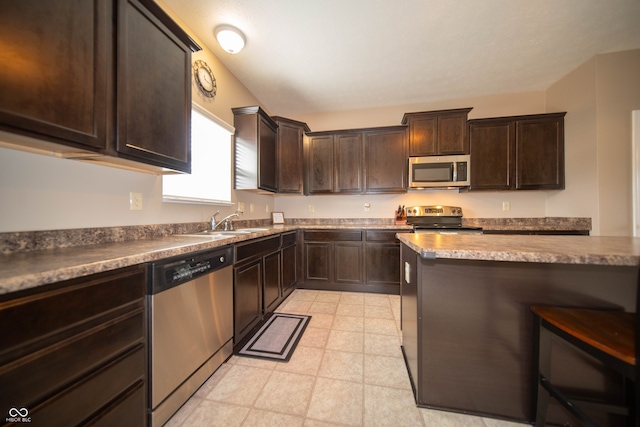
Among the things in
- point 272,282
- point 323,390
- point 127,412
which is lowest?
point 323,390

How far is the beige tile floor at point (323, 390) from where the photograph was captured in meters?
1.15

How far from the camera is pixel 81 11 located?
962 mm

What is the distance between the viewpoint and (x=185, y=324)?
48.9 inches

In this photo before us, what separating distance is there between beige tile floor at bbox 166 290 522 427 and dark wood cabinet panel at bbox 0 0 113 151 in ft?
5.03

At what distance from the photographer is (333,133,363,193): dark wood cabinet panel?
326cm

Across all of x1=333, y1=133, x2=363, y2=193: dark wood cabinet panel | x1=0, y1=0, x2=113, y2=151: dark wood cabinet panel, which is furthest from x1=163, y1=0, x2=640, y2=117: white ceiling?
A: x1=0, y1=0, x2=113, y2=151: dark wood cabinet panel

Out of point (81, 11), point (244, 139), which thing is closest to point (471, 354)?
point (81, 11)

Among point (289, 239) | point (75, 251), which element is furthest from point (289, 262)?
point (75, 251)

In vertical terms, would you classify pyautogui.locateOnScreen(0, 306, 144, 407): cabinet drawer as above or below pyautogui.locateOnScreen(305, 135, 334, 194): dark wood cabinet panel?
below

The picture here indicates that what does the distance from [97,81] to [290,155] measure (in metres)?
2.26

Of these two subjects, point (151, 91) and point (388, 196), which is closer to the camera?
point (151, 91)

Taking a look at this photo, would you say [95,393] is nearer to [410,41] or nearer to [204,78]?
[204,78]

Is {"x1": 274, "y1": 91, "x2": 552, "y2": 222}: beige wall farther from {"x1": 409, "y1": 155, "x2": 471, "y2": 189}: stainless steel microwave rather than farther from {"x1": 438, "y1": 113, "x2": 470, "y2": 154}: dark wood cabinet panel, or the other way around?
{"x1": 438, "y1": 113, "x2": 470, "y2": 154}: dark wood cabinet panel

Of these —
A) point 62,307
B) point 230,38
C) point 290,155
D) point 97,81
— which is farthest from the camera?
point 290,155
